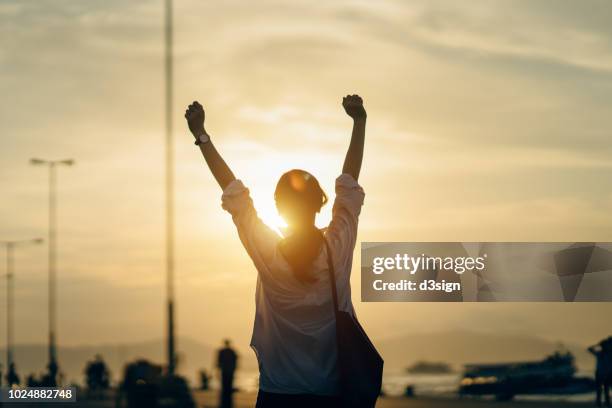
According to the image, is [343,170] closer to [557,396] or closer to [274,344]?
[274,344]

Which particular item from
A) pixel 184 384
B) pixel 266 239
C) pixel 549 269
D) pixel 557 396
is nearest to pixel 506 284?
pixel 549 269

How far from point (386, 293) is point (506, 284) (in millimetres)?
2461

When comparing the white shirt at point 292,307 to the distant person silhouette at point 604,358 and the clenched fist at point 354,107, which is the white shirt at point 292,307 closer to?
the clenched fist at point 354,107

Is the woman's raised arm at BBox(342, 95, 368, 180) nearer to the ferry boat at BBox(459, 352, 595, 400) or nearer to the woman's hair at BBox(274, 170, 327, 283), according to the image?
the woman's hair at BBox(274, 170, 327, 283)

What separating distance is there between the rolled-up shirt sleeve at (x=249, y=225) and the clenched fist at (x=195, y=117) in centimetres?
38

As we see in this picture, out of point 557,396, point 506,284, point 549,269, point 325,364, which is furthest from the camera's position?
point 557,396

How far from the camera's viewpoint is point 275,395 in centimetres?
420

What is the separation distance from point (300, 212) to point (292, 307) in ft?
1.13

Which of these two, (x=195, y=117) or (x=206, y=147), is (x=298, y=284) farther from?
(x=195, y=117)

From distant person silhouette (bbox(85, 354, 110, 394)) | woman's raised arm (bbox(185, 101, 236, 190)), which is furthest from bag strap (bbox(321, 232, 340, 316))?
distant person silhouette (bbox(85, 354, 110, 394))

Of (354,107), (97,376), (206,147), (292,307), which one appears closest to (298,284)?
(292,307)

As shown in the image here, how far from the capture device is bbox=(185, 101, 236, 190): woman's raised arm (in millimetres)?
4539

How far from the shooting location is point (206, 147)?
4.63 m

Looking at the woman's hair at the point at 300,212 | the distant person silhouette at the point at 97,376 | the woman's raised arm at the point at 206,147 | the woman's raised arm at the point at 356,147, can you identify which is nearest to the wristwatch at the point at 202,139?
the woman's raised arm at the point at 206,147
